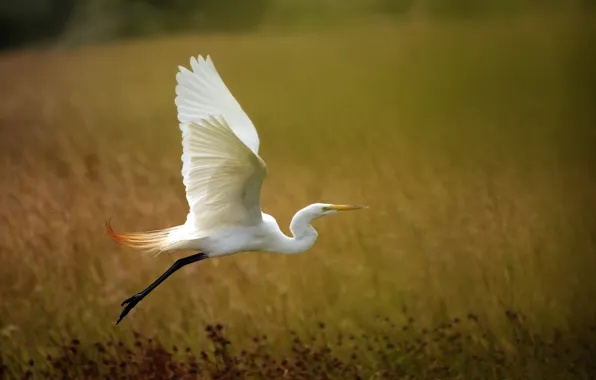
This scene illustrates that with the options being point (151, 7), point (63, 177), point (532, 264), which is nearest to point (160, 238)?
point (63, 177)

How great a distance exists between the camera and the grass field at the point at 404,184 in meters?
2.58

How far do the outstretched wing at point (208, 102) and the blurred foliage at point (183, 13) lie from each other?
46 cm

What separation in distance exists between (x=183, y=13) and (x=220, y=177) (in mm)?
→ 857

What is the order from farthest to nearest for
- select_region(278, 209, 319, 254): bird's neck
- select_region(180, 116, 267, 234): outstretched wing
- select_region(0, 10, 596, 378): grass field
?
select_region(0, 10, 596, 378): grass field < select_region(278, 209, 319, 254): bird's neck < select_region(180, 116, 267, 234): outstretched wing

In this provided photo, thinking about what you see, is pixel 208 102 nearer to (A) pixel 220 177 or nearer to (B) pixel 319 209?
(A) pixel 220 177

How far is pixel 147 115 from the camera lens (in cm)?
266

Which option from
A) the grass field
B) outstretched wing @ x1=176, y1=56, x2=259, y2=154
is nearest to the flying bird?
outstretched wing @ x1=176, y1=56, x2=259, y2=154

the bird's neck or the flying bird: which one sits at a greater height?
the flying bird

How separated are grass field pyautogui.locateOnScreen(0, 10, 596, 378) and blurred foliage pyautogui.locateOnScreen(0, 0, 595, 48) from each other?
48 millimetres

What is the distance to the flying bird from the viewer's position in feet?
6.33

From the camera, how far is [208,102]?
7.32 ft

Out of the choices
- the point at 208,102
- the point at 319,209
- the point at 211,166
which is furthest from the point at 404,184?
the point at 211,166

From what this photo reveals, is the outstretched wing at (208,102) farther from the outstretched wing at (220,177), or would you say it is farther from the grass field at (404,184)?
the grass field at (404,184)

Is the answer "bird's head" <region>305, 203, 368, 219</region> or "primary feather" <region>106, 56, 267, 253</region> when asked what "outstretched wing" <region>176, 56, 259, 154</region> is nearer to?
"primary feather" <region>106, 56, 267, 253</region>
